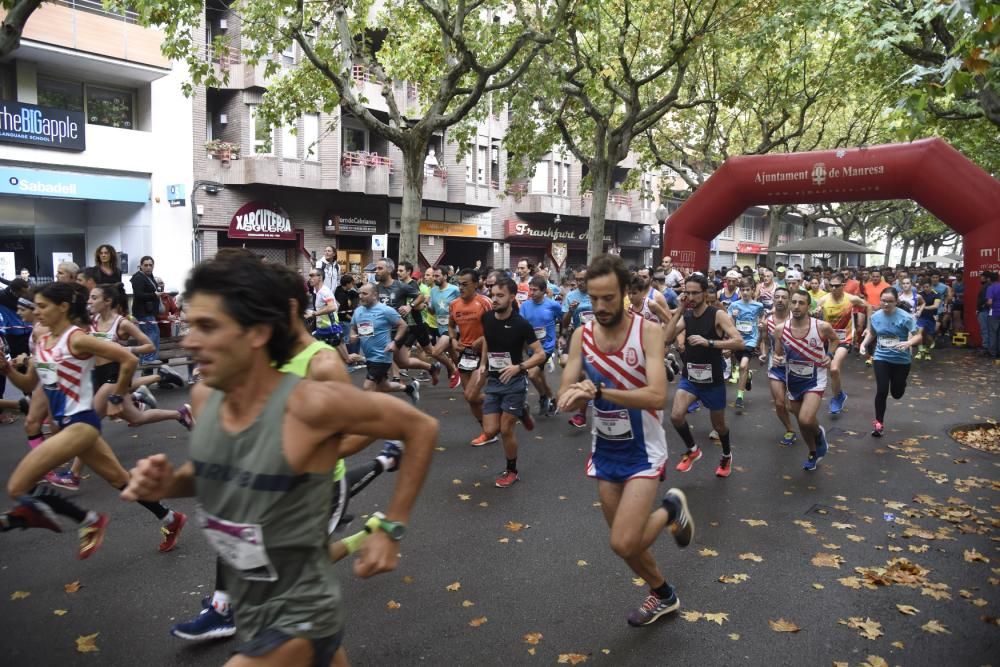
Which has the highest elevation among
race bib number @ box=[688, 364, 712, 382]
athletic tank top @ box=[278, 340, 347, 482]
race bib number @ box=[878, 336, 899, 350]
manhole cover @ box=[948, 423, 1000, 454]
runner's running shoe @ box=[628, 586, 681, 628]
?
athletic tank top @ box=[278, 340, 347, 482]

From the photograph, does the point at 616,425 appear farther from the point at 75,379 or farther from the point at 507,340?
the point at 75,379

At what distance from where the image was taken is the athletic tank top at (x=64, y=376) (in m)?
5.04

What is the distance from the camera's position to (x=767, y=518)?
6004 mm

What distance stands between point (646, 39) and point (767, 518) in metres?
16.1

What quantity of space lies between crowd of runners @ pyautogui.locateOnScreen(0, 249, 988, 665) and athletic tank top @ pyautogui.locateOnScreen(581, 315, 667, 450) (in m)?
0.01

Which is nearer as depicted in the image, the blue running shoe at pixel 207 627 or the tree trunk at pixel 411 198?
the blue running shoe at pixel 207 627

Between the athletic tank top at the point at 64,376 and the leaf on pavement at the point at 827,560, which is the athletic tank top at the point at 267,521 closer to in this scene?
the athletic tank top at the point at 64,376

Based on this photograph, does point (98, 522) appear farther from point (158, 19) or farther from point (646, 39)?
point (646, 39)

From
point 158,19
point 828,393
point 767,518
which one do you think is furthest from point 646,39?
point 767,518

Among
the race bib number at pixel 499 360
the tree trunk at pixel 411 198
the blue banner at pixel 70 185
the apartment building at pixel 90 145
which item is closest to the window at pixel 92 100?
the apartment building at pixel 90 145

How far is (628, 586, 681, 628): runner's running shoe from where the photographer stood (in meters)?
4.09

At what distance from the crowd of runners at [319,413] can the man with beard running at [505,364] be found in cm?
2

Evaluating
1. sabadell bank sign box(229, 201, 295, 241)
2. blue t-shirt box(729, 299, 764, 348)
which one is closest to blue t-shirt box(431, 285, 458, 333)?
blue t-shirt box(729, 299, 764, 348)

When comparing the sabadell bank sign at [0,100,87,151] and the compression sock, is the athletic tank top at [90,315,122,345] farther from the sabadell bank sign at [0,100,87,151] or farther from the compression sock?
the sabadell bank sign at [0,100,87,151]
